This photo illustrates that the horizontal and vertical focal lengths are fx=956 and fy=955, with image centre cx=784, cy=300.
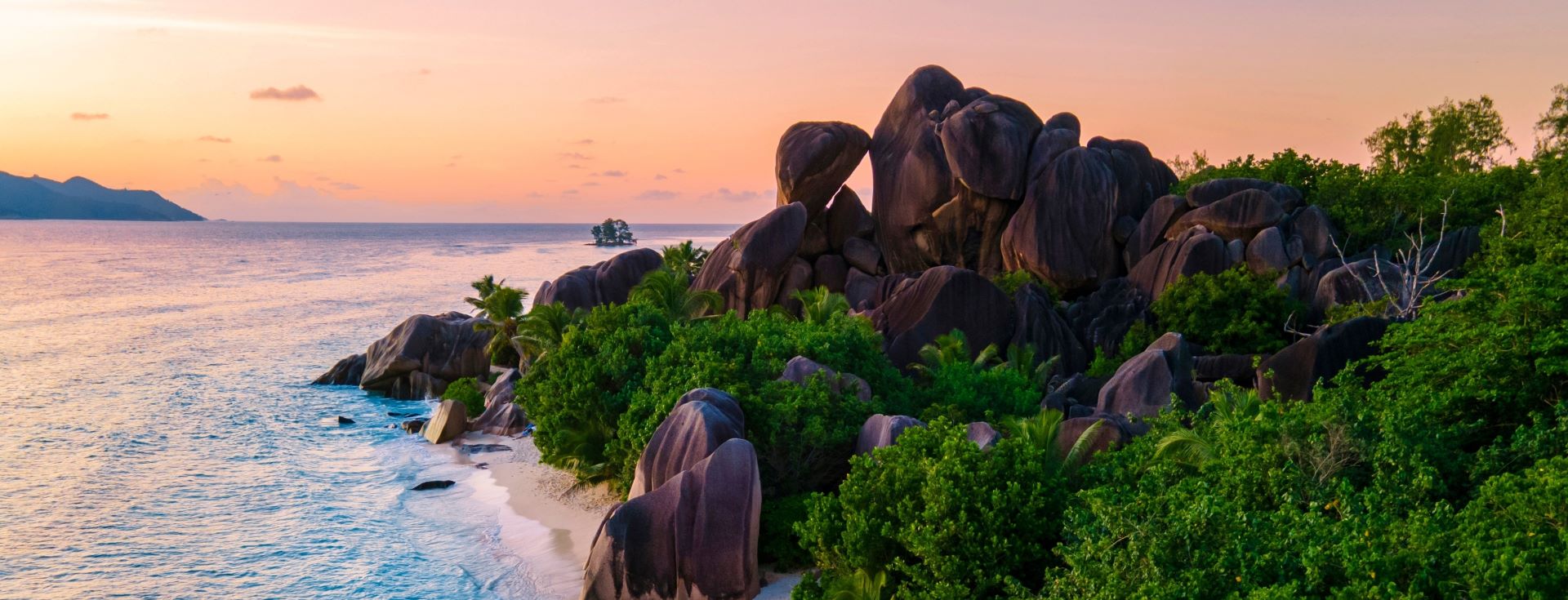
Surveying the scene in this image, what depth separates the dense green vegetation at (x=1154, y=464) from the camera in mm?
10188

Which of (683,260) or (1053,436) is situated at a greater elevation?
(683,260)

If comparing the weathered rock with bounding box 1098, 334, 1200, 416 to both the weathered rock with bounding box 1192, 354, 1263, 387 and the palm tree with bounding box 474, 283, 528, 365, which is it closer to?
the weathered rock with bounding box 1192, 354, 1263, 387

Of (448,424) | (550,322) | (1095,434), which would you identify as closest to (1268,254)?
(1095,434)

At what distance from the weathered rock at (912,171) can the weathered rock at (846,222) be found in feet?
1.96

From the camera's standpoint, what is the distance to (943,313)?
34969 millimetres

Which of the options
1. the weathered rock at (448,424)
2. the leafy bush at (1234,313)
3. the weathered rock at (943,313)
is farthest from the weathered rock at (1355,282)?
the weathered rock at (448,424)

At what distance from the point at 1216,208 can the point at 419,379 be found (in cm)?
3529

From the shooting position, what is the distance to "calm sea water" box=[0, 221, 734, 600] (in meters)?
20.8

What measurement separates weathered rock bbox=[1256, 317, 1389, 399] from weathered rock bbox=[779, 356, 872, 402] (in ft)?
32.8

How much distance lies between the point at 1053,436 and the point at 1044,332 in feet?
63.2

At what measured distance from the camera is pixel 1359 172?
43.8m

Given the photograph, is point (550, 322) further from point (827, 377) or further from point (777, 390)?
point (827, 377)

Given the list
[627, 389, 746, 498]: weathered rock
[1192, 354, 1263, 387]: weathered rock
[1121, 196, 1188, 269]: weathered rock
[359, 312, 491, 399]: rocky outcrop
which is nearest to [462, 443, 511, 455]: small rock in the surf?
[359, 312, 491, 399]: rocky outcrop

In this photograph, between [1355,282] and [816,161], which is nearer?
[1355,282]
